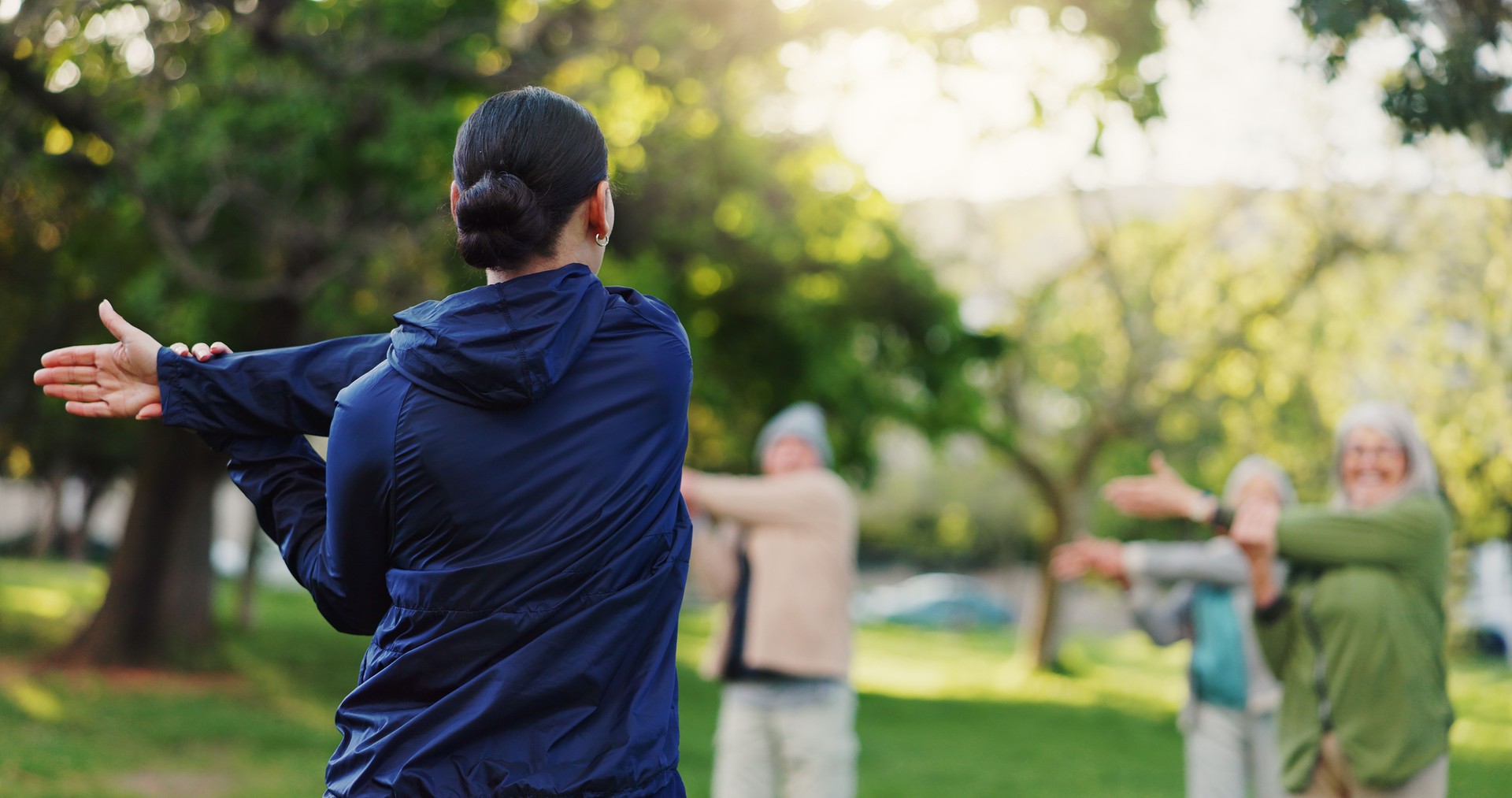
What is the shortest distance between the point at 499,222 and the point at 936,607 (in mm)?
47722

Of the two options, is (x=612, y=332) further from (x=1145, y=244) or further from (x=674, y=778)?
(x=1145, y=244)

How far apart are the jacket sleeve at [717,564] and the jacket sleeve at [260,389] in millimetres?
4487

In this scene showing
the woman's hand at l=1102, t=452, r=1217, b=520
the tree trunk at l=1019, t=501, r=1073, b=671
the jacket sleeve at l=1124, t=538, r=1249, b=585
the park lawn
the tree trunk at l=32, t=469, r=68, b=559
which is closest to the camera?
the woman's hand at l=1102, t=452, r=1217, b=520

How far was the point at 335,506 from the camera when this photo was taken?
6.39 ft

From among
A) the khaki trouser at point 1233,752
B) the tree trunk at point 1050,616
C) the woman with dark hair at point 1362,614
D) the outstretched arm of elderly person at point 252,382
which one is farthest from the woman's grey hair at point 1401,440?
the tree trunk at point 1050,616

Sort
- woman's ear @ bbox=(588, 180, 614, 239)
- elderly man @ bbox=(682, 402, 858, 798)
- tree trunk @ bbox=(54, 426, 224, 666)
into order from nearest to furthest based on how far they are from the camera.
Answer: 1. woman's ear @ bbox=(588, 180, 614, 239)
2. elderly man @ bbox=(682, 402, 858, 798)
3. tree trunk @ bbox=(54, 426, 224, 666)

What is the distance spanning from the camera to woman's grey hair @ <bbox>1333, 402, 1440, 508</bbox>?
5000mm

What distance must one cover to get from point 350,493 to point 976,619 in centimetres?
4828

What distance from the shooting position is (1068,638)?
42469 mm

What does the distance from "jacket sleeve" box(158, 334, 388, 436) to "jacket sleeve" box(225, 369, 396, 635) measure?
6 centimetres

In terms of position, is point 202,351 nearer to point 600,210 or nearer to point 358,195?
point 600,210

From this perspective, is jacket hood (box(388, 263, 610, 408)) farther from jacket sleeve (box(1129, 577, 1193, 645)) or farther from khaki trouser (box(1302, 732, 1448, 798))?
jacket sleeve (box(1129, 577, 1193, 645))

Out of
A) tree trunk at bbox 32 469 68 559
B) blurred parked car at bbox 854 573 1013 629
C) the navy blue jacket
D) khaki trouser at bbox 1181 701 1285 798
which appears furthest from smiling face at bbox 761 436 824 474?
blurred parked car at bbox 854 573 1013 629

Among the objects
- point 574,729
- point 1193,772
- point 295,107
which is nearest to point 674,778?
point 574,729
